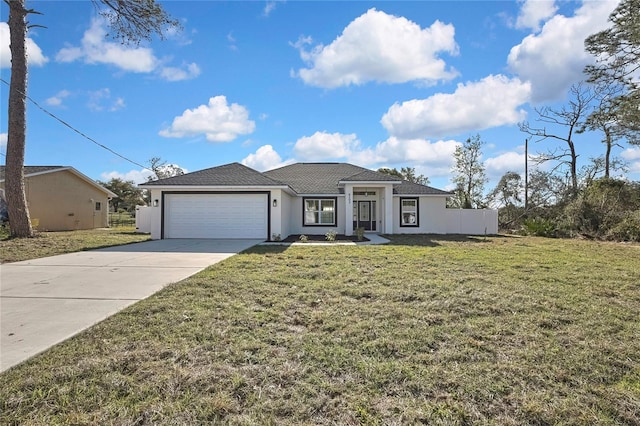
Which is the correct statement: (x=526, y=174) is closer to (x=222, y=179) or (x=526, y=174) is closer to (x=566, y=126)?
(x=566, y=126)

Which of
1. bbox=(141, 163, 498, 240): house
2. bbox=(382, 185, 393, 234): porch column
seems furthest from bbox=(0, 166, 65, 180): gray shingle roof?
bbox=(382, 185, 393, 234): porch column

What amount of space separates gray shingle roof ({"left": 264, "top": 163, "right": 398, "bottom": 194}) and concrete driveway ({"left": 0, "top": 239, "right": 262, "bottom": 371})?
9.95 meters

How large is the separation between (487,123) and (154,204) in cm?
1952

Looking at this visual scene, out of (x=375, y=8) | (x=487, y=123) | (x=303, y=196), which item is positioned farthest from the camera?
(x=487, y=123)

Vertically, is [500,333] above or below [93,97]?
below

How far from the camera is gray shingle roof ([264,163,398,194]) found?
18973mm

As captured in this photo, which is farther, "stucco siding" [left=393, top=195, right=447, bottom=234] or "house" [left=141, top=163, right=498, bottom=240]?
"stucco siding" [left=393, top=195, right=447, bottom=234]

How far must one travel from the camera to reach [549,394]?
107 inches

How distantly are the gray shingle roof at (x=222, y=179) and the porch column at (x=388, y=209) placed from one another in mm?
5773

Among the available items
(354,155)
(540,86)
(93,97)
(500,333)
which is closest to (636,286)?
(500,333)

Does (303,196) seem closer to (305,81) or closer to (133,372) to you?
(305,81)

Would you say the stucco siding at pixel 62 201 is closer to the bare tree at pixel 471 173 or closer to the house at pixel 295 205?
the house at pixel 295 205

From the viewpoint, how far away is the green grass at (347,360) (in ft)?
8.17

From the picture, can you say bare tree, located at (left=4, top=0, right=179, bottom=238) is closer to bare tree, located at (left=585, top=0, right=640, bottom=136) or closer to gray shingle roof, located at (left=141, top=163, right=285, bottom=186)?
gray shingle roof, located at (left=141, top=163, right=285, bottom=186)
